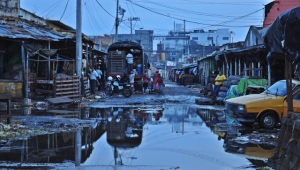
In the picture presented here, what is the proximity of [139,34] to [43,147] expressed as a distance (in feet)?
249

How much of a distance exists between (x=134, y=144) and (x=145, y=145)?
12.0 inches

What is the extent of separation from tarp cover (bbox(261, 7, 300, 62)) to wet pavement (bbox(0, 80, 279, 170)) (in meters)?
2.77

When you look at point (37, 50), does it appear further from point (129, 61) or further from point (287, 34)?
point (287, 34)

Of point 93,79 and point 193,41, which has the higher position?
point 193,41

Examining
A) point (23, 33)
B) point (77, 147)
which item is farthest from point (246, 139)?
point (23, 33)

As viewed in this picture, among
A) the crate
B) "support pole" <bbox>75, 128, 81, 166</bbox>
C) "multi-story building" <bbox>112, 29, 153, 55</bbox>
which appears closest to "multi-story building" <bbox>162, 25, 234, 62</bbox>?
"multi-story building" <bbox>112, 29, 153, 55</bbox>

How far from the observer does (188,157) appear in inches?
353

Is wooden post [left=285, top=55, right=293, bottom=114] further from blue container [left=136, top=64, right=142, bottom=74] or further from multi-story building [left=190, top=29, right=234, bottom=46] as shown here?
multi-story building [left=190, top=29, right=234, bottom=46]

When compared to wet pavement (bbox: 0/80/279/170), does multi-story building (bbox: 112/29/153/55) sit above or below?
above

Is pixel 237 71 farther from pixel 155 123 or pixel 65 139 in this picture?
pixel 65 139

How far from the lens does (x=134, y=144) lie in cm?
1041

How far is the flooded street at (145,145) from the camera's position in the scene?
27.4 ft

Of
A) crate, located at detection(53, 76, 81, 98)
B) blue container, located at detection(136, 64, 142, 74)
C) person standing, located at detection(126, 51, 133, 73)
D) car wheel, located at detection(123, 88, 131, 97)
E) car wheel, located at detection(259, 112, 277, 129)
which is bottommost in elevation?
car wheel, located at detection(259, 112, 277, 129)

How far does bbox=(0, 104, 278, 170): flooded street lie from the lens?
329 inches
